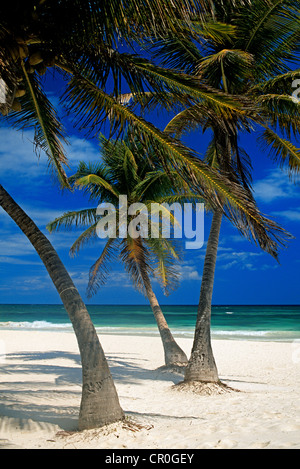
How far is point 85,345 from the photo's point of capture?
518cm

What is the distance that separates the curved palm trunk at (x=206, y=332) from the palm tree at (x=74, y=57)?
3.69 m

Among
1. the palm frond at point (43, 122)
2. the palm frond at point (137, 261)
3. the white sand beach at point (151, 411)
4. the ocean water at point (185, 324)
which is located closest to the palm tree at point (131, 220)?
the palm frond at point (137, 261)

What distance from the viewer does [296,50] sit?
878 centimetres

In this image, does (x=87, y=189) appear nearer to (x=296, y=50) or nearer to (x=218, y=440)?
(x=296, y=50)

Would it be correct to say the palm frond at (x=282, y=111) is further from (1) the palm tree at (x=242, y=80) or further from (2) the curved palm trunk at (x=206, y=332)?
(2) the curved palm trunk at (x=206, y=332)

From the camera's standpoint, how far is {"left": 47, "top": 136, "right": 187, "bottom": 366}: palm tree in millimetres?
11305

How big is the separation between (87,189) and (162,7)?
8.44 m

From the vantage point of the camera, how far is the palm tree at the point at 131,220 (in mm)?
11305

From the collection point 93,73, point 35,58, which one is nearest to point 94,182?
point 93,73

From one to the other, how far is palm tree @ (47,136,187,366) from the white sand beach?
2.41 metres
